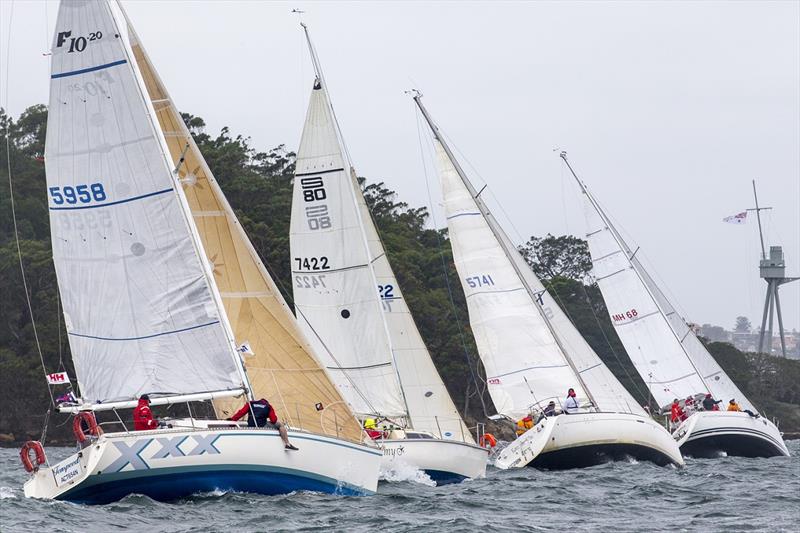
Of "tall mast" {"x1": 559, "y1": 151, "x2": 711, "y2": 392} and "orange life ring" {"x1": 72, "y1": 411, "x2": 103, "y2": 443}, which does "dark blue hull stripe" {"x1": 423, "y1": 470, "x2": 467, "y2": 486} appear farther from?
"tall mast" {"x1": 559, "y1": 151, "x2": 711, "y2": 392}

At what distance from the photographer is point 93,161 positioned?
17.4 m

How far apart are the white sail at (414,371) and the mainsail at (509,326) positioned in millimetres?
2461

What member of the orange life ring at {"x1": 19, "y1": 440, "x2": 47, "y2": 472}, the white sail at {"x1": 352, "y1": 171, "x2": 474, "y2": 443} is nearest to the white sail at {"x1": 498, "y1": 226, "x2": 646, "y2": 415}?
the white sail at {"x1": 352, "y1": 171, "x2": 474, "y2": 443}

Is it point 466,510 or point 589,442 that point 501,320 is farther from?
point 466,510

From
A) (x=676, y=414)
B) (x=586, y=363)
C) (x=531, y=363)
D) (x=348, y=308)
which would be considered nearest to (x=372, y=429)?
(x=348, y=308)

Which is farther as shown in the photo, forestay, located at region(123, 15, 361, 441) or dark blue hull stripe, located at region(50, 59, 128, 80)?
forestay, located at region(123, 15, 361, 441)

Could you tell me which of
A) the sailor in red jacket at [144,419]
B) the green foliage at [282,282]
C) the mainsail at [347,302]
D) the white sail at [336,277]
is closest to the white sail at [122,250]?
the sailor in red jacket at [144,419]

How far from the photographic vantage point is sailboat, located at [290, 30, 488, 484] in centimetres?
2489

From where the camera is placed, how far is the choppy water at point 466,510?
1476 centimetres

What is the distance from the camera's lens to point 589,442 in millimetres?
25406

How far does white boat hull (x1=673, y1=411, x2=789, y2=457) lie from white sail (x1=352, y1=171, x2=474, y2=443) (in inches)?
275

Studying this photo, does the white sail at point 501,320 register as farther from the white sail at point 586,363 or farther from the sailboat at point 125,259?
the sailboat at point 125,259

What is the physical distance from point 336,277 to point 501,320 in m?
4.82

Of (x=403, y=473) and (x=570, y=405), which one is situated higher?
(x=570, y=405)
